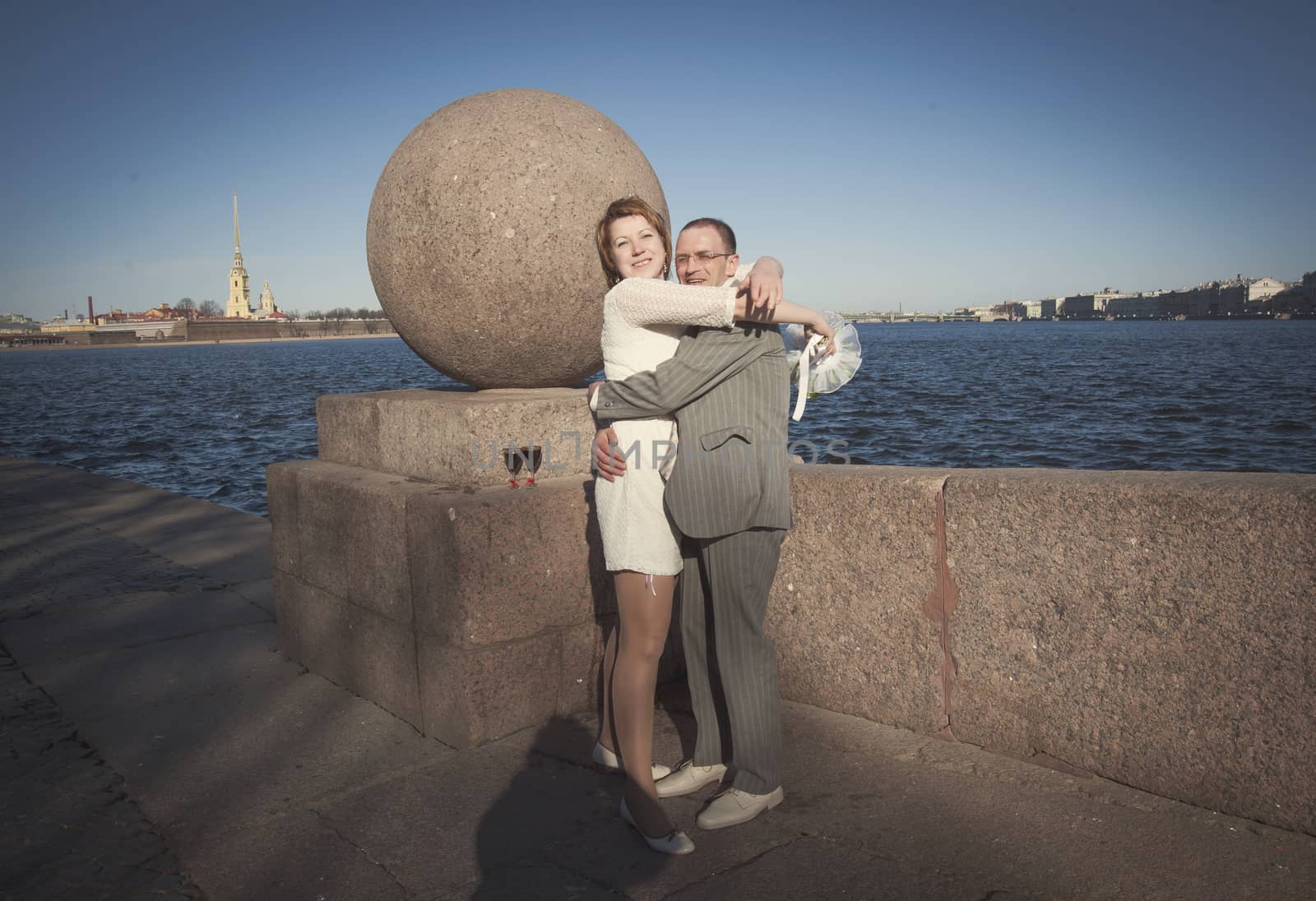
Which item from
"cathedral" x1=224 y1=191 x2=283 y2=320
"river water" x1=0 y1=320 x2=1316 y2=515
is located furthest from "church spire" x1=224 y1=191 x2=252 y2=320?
"river water" x1=0 y1=320 x2=1316 y2=515

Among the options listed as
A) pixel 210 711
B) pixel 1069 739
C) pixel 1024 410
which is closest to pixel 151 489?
pixel 210 711

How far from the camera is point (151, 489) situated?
32.0 feet

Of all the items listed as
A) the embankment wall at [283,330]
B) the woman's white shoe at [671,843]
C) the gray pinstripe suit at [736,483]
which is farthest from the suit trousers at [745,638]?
the embankment wall at [283,330]

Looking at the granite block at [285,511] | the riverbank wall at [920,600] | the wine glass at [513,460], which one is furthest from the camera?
the granite block at [285,511]

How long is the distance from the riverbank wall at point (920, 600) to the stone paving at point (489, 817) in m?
0.12

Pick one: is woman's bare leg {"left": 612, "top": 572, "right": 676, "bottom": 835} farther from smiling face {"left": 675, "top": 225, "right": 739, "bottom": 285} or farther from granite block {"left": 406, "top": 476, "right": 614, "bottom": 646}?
smiling face {"left": 675, "top": 225, "right": 739, "bottom": 285}

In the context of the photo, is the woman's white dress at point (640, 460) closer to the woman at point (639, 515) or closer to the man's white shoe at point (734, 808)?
the woman at point (639, 515)

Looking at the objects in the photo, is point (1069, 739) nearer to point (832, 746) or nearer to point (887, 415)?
point (832, 746)

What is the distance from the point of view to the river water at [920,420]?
19281 mm

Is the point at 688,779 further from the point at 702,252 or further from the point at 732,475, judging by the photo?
the point at 702,252

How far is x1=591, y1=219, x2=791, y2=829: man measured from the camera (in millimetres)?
2553

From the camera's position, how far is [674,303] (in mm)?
2482

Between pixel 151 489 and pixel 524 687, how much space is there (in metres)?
7.96

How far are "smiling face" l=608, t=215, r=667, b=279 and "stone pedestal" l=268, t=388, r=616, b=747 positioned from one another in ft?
3.39
